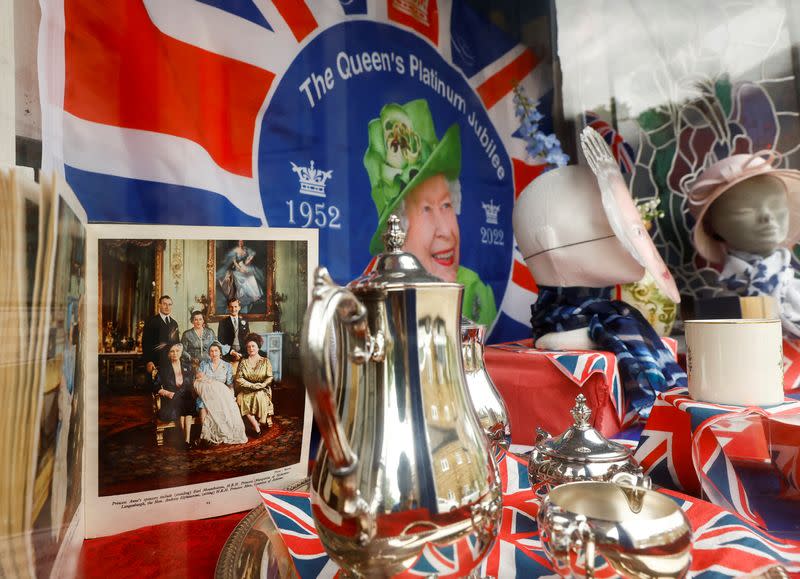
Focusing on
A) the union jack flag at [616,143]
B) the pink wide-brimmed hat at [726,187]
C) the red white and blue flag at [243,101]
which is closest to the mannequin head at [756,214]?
the pink wide-brimmed hat at [726,187]

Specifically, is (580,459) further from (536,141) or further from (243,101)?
(536,141)

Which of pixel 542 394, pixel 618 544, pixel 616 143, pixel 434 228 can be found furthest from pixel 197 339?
pixel 616 143

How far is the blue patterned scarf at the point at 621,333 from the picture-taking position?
0.83 m

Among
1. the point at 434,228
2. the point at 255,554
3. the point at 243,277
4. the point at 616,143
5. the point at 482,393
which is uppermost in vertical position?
→ the point at 616,143

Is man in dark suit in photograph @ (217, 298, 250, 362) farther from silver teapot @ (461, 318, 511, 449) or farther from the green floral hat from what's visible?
the green floral hat

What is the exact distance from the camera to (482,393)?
0.59 meters

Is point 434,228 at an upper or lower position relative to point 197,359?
upper

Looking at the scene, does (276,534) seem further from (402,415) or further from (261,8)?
(261,8)

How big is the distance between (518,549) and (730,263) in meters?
1.04

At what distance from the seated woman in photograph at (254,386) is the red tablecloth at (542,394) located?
1.51 ft

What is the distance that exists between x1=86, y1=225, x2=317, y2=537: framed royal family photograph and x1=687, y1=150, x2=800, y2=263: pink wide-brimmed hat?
0.97m

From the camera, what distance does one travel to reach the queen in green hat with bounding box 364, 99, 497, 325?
0.99 metres

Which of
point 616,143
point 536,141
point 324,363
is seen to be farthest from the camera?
point 616,143

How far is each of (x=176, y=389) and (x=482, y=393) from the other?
33 centimetres
